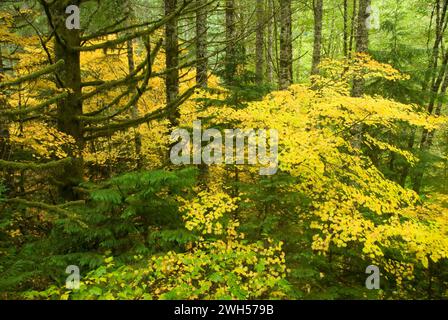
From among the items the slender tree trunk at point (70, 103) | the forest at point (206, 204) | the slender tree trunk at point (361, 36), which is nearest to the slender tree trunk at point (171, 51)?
the forest at point (206, 204)

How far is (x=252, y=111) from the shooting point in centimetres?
787

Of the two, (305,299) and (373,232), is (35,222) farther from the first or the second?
(373,232)

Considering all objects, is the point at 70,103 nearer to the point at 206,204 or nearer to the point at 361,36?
the point at 206,204

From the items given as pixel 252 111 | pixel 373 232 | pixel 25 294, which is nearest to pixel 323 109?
pixel 252 111

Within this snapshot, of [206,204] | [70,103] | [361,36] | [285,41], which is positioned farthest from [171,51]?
[361,36]

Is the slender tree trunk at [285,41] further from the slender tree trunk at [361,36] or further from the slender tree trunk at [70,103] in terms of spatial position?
the slender tree trunk at [70,103]

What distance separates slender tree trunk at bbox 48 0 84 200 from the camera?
293 inches

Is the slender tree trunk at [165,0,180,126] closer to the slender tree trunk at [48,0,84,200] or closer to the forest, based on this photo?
the forest

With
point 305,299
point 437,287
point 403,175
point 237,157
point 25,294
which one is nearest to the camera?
point 25,294

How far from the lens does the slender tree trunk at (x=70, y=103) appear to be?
24.4 feet

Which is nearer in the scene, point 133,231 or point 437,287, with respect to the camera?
point 133,231

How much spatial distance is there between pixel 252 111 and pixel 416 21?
15.4 m

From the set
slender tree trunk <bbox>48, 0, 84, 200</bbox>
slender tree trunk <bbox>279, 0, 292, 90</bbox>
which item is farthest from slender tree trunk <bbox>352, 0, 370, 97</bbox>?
slender tree trunk <bbox>48, 0, 84, 200</bbox>

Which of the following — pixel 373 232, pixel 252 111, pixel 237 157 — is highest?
pixel 252 111
